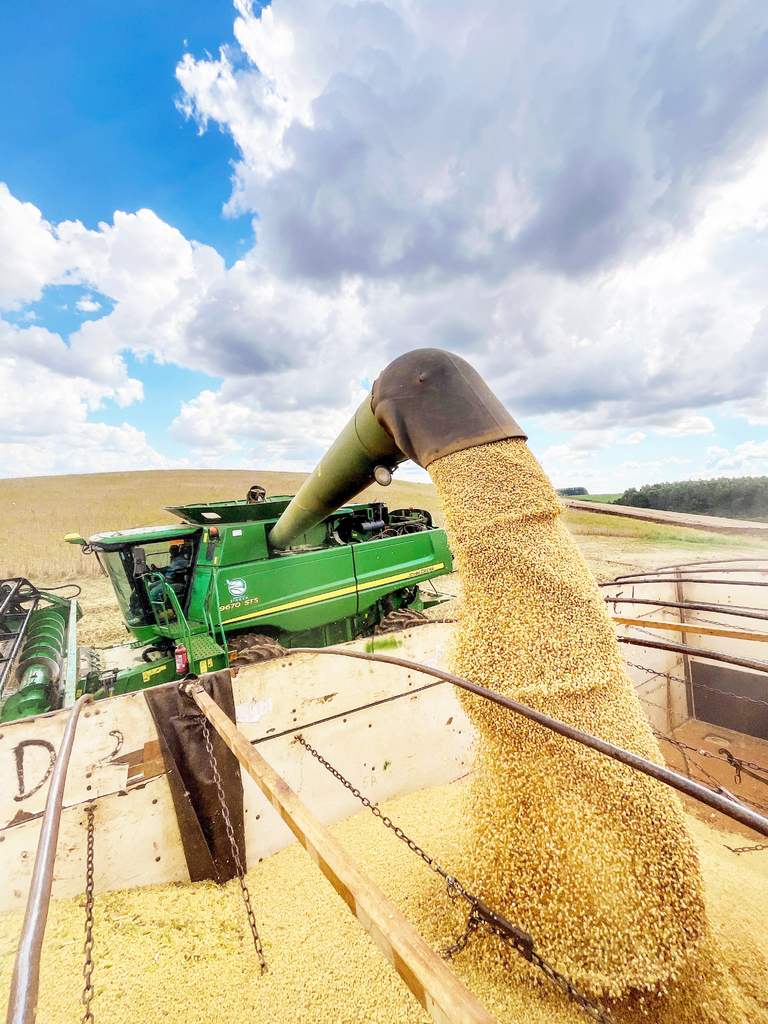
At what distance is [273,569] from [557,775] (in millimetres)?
3137

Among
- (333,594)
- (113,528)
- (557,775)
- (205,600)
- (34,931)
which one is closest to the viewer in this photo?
(34,931)

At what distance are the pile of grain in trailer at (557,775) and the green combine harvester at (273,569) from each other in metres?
0.42

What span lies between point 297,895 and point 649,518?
81.9 ft

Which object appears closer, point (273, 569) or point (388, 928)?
point (388, 928)

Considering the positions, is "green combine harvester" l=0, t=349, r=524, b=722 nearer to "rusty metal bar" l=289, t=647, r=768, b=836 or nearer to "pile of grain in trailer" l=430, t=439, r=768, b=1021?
"pile of grain in trailer" l=430, t=439, r=768, b=1021

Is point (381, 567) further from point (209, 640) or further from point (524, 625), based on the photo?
point (524, 625)

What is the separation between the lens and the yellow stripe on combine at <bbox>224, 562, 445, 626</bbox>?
4277 mm

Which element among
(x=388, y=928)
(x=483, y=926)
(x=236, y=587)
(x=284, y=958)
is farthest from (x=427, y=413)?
(x=284, y=958)

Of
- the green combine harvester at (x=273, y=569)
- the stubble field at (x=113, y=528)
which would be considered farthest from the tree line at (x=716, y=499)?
the green combine harvester at (x=273, y=569)

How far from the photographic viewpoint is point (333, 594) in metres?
4.82

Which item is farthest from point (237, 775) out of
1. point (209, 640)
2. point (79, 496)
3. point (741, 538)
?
point (79, 496)

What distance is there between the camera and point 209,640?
12.6ft

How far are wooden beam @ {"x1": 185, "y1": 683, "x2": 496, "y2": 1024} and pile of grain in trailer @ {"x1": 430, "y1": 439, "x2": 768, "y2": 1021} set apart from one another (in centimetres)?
108

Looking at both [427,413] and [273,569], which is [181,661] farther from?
[427,413]
